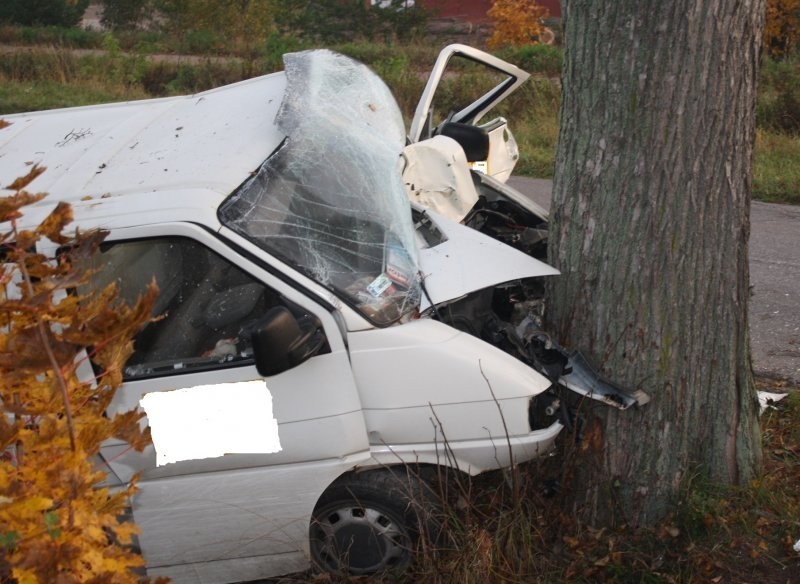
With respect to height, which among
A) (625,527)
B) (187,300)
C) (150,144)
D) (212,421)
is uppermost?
(150,144)

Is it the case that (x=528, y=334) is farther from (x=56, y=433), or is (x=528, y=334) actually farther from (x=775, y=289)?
(x=775, y=289)

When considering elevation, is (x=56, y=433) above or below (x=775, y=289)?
above

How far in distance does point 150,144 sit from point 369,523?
176cm

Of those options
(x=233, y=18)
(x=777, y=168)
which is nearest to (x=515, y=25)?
(x=233, y=18)

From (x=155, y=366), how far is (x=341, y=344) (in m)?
0.67

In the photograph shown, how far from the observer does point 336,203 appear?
384 centimetres

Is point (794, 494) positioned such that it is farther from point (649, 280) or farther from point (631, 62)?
point (631, 62)

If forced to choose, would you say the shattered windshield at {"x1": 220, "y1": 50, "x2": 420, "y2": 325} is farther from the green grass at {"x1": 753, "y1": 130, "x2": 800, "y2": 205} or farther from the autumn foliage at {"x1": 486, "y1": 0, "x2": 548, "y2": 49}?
the autumn foliage at {"x1": 486, "y1": 0, "x2": 548, "y2": 49}

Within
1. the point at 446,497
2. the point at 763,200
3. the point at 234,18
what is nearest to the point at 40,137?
the point at 446,497

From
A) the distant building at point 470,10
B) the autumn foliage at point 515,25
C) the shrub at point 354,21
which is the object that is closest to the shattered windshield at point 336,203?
the autumn foliage at point 515,25

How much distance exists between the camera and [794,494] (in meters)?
4.03

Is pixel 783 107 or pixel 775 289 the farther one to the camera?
pixel 783 107

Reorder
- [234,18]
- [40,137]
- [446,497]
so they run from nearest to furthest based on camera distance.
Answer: [446,497]
[40,137]
[234,18]

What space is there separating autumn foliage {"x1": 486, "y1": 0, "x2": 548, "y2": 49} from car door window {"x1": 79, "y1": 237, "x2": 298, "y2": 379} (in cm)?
1866
